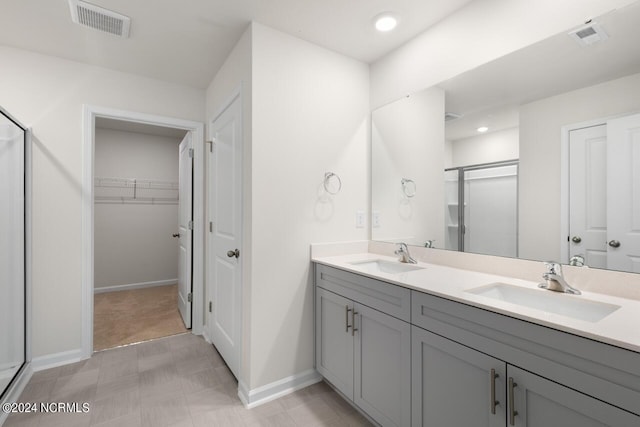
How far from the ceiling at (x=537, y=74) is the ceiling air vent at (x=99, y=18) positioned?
209cm

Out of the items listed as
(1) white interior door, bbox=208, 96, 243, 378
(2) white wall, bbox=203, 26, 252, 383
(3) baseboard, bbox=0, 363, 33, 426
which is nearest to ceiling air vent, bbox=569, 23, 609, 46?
(2) white wall, bbox=203, 26, 252, 383

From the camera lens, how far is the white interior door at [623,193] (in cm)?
119

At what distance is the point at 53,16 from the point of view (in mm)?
1861

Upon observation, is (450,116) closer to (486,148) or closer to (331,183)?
(486,148)

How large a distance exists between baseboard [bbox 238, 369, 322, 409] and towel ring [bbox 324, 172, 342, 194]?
1285 mm

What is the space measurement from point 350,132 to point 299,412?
6.32 ft

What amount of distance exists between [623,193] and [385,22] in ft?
5.10

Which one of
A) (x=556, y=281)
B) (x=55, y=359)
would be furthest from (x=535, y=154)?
(x=55, y=359)

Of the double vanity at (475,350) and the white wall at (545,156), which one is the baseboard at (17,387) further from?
the white wall at (545,156)

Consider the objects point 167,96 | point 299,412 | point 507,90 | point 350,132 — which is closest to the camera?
point 507,90

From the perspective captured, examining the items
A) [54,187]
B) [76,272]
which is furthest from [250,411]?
[54,187]

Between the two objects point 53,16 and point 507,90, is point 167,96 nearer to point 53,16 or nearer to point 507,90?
point 53,16

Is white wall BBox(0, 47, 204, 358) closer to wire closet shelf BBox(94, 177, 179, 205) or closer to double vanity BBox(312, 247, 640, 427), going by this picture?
double vanity BBox(312, 247, 640, 427)

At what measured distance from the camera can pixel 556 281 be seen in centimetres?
128
